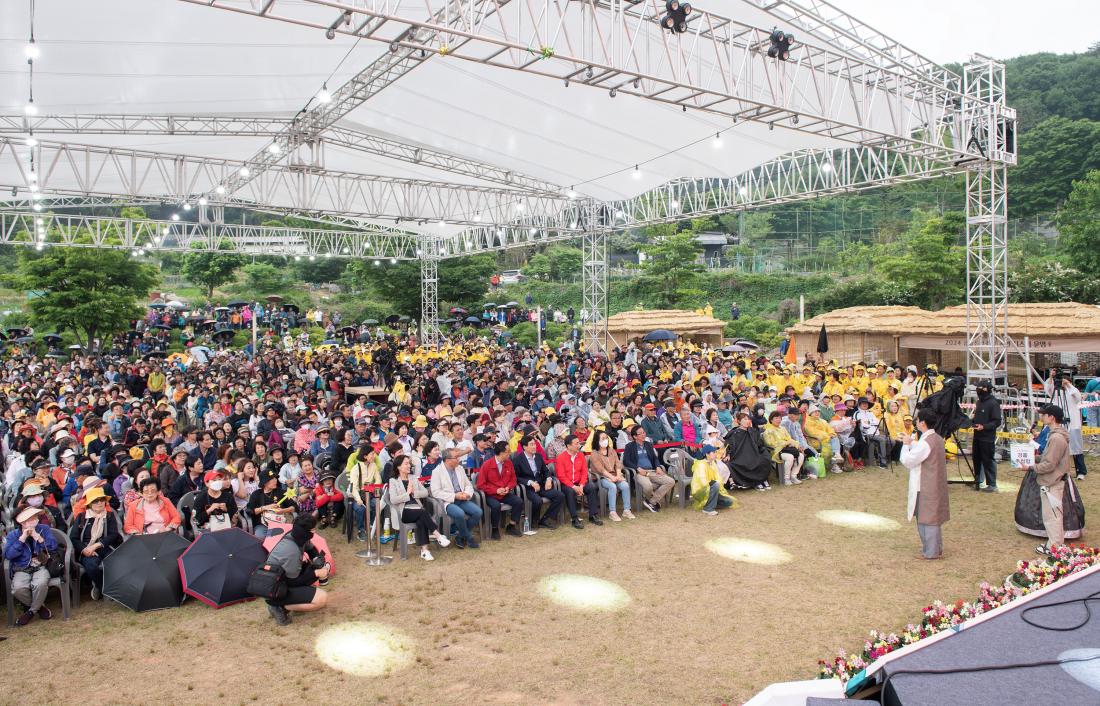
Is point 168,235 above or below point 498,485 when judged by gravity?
above

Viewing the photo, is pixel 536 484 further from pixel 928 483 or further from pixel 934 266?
pixel 934 266

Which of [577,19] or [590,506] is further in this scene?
[577,19]

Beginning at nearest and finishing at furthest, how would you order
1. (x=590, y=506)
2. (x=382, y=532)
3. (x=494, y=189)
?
(x=382, y=532), (x=590, y=506), (x=494, y=189)

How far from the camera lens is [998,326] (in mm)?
14406

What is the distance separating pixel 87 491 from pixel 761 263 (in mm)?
A: 37146

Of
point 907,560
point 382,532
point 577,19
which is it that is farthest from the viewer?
point 577,19

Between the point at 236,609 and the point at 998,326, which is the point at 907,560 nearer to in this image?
the point at 236,609

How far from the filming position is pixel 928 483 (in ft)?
19.5

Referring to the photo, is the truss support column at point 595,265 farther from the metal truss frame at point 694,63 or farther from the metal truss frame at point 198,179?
the metal truss frame at point 694,63

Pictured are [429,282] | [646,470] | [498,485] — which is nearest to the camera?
[498,485]

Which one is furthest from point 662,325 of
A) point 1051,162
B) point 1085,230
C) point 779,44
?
point 1051,162

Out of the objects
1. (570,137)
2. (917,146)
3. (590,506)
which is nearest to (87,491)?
(590,506)

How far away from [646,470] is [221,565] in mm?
4553

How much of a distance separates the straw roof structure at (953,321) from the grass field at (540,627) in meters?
9.53
